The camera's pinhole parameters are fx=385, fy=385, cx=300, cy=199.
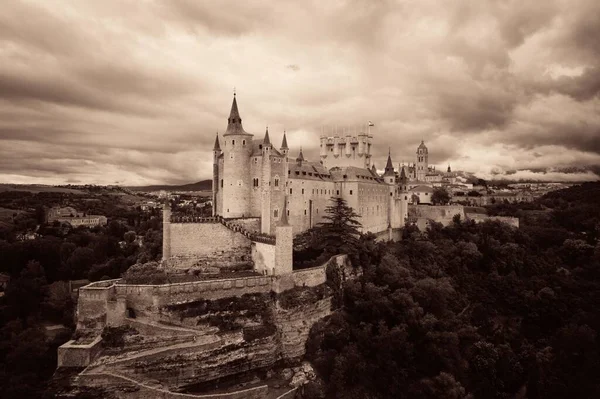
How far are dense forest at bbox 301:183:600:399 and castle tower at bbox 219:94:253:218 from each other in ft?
42.8

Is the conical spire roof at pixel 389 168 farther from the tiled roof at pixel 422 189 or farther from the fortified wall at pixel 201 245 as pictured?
the fortified wall at pixel 201 245

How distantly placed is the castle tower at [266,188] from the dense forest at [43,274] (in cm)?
1264

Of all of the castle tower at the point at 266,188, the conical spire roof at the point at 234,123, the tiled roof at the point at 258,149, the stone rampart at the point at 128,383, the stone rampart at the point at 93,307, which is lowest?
the stone rampart at the point at 128,383

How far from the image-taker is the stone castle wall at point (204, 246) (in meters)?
34.5

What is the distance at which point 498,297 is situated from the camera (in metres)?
42.4

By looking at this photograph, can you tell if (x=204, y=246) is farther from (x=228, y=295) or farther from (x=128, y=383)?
(x=128, y=383)

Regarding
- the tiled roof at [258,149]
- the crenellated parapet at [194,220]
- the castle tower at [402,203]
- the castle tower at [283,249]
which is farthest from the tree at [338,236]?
the castle tower at [402,203]

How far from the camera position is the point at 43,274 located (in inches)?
1871

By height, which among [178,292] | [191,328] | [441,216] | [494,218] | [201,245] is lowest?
[191,328]

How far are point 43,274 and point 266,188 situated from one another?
105 ft

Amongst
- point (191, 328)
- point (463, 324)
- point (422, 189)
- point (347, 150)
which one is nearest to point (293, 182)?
point (347, 150)

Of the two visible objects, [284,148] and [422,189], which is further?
[422,189]

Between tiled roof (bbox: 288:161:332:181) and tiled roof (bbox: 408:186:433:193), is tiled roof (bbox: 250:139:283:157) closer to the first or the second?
tiled roof (bbox: 288:161:332:181)

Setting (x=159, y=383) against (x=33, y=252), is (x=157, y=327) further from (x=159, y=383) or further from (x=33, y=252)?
(x=33, y=252)
